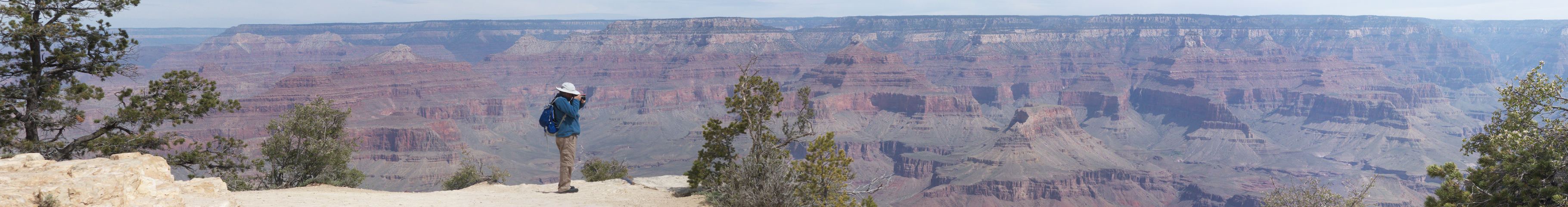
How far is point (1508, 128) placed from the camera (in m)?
15.4

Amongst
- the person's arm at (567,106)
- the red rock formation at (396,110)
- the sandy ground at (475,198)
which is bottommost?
the red rock formation at (396,110)

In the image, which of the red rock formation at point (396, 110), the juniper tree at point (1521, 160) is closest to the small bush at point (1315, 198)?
the juniper tree at point (1521, 160)

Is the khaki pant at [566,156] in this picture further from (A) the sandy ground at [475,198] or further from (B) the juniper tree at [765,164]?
(B) the juniper tree at [765,164]

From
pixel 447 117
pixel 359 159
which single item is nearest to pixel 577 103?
pixel 359 159

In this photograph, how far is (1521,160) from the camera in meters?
14.3

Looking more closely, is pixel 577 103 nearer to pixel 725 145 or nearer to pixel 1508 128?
pixel 725 145

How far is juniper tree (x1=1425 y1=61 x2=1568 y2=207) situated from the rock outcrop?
68.6 ft

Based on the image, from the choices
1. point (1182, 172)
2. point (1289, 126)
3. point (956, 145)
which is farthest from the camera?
point (1289, 126)

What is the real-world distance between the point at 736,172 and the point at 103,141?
14.4 m

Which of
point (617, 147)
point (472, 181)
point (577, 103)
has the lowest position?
point (617, 147)

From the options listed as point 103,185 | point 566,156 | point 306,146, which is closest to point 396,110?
point 306,146

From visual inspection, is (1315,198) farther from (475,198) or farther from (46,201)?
(46,201)

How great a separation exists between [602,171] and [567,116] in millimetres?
21324

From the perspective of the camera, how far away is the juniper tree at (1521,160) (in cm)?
1373
